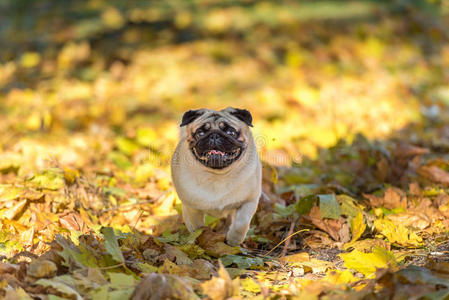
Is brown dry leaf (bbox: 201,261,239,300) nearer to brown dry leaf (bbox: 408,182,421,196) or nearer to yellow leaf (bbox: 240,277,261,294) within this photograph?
yellow leaf (bbox: 240,277,261,294)

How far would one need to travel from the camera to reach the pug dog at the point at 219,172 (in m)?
4.08

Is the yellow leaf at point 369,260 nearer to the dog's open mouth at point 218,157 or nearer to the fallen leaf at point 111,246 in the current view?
the dog's open mouth at point 218,157

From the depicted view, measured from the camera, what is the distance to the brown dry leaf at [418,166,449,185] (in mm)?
4969

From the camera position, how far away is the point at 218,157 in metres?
4.04

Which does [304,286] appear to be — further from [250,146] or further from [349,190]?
[349,190]

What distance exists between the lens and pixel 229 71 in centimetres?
1107

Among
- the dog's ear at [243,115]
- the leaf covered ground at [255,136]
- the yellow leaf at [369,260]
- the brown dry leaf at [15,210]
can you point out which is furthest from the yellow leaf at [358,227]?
the brown dry leaf at [15,210]

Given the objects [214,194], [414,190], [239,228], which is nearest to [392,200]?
[414,190]

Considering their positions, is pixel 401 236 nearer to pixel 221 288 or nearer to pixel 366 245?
pixel 366 245

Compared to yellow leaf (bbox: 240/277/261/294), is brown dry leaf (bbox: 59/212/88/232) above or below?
below

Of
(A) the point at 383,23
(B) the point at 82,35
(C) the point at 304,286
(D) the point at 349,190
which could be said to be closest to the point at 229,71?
(B) the point at 82,35

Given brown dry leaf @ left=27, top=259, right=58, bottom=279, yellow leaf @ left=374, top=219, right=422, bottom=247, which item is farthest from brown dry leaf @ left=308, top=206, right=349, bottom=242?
brown dry leaf @ left=27, top=259, right=58, bottom=279

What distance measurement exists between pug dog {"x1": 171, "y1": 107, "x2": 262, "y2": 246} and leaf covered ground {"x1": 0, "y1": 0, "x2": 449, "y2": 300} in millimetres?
185

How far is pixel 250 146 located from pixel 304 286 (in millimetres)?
1559
